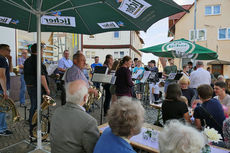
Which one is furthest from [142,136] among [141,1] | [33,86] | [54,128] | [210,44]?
[210,44]

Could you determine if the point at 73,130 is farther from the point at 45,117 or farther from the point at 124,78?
the point at 124,78

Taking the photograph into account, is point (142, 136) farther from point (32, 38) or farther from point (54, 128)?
point (32, 38)

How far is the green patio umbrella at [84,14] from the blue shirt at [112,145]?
2.10 meters

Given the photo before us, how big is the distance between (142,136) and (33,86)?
2.36 m

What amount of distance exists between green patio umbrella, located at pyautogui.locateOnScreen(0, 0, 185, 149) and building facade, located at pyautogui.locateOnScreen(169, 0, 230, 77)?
17510mm

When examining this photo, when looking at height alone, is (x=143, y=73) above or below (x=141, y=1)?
below

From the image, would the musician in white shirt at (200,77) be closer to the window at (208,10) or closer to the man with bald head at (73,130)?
the man with bald head at (73,130)

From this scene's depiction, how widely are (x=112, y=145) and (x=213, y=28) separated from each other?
22.4 meters

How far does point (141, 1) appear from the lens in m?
2.83

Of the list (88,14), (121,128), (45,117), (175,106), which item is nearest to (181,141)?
(121,128)

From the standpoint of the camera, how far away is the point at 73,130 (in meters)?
1.64

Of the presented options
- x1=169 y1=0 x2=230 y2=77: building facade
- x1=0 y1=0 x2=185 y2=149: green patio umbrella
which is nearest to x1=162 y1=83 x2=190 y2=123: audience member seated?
x1=0 y1=0 x2=185 y2=149: green patio umbrella

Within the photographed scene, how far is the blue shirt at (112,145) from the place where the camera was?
1430mm

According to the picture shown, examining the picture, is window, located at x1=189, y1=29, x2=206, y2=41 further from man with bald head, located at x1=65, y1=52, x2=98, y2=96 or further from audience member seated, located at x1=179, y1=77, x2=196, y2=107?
man with bald head, located at x1=65, y1=52, x2=98, y2=96
